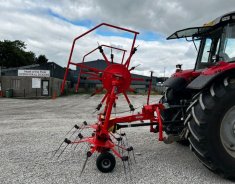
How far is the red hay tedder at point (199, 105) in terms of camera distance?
383 cm

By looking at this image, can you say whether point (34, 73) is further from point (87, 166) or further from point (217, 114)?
point (217, 114)

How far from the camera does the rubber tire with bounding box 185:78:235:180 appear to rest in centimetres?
380

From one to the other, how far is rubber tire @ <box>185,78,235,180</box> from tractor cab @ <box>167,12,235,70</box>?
728mm

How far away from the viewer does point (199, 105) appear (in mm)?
3924

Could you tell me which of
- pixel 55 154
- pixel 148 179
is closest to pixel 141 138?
pixel 55 154

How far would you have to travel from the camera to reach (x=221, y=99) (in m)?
Result: 3.83

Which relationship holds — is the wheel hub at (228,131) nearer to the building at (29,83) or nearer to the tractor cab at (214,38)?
the tractor cab at (214,38)

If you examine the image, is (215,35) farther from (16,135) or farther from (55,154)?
(16,135)

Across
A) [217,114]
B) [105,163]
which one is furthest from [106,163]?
[217,114]

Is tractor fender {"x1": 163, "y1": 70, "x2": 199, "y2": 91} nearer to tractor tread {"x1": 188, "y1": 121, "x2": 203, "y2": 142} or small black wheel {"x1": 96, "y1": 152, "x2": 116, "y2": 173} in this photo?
tractor tread {"x1": 188, "y1": 121, "x2": 203, "y2": 142}

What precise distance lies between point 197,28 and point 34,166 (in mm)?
3603

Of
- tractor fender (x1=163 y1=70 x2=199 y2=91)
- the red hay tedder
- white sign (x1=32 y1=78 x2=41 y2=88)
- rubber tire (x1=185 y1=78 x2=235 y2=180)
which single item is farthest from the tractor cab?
white sign (x1=32 y1=78 x2=41 y2=88)

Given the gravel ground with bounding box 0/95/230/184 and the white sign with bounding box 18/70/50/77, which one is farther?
the white sign with bounding box 18/70/50/77

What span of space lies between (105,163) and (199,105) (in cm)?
154
